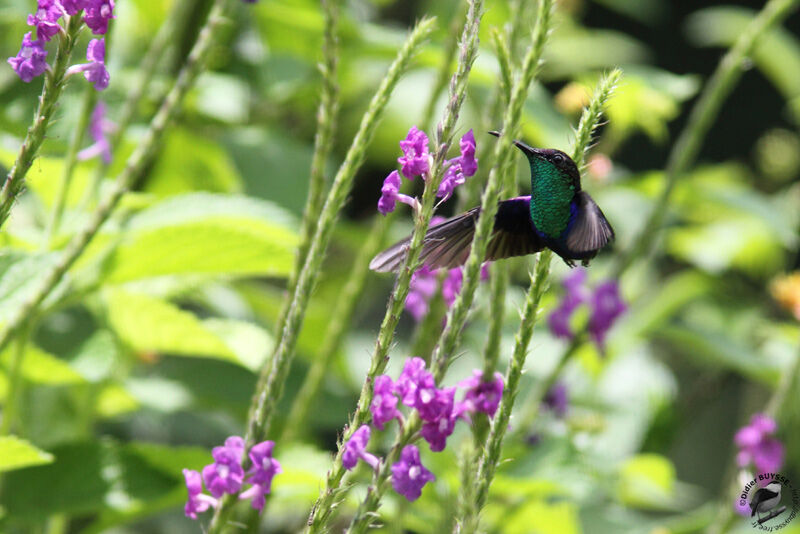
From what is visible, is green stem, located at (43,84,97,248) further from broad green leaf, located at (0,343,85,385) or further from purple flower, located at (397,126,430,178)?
purple flower, located at (397,126,430,178)

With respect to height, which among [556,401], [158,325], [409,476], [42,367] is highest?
[556,401]

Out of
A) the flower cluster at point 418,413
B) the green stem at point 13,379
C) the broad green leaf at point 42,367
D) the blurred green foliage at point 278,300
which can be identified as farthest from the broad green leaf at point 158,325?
the flower cluster at point 418,413

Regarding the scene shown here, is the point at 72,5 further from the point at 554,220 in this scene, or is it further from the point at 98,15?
the point at 554,220

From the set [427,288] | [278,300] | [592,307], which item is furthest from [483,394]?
[278,300]

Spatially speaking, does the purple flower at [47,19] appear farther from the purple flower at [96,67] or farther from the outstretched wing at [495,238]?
the outstretched wing at [495,238]

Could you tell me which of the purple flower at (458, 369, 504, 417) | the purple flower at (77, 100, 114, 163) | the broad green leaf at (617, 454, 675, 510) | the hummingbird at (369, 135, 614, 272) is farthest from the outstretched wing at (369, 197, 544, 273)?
the broad green leaf at (617, 454, 675, 510)
